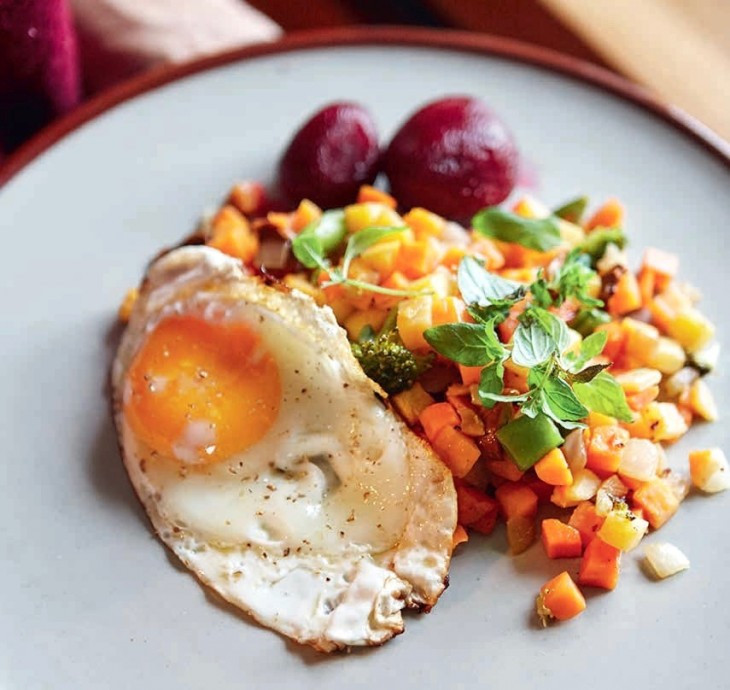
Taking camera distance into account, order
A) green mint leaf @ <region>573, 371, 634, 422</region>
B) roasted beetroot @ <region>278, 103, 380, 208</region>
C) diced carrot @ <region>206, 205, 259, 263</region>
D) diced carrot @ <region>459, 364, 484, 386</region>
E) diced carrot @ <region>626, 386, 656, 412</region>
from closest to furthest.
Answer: green mint leaf @ <region>573, 371, 634, 422</region>
diced carrot @ <region>459, 364, 484, 386</region>
diced carrot @ <region>626, 386, 656, 412</region>
diced carrot @ <region>206, 205, 259, 263</region>
roasted beetroot @ <region>278, 103, 380, 208</region>

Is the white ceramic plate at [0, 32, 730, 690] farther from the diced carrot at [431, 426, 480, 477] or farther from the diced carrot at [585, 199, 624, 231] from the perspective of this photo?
the diced carrot at [431, 426, 480, 477]

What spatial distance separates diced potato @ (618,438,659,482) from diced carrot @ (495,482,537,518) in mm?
240

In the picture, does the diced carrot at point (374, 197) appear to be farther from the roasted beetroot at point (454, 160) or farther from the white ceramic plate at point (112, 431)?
the white ceramic plate at point (112, 431)

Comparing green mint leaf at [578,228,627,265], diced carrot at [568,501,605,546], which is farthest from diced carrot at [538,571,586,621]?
green mint leaf at [578,228,627,265]

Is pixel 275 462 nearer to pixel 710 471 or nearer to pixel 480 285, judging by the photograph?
pixel 480 285

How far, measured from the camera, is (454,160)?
3.08 m

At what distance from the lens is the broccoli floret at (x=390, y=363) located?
2570mm

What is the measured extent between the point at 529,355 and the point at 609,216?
37.3 inches

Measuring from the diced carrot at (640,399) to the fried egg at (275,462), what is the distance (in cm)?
57

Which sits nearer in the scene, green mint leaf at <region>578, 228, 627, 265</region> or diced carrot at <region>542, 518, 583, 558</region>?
diced carrot at <region>542, 518, 583, 558</region>

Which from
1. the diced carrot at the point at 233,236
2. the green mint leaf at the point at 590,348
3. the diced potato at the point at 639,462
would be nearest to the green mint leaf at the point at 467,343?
the green mint leaf at the point at 590,348

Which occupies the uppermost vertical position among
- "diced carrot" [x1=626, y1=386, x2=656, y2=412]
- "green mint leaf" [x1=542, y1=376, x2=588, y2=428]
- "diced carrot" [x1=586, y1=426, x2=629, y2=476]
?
"green mint leaf" [x1=542, y1=376, x2=588, y2=428]

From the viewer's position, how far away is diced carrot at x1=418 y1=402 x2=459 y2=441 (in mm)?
2551

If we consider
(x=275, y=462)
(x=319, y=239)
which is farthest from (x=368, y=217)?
(x=275, y=462)
